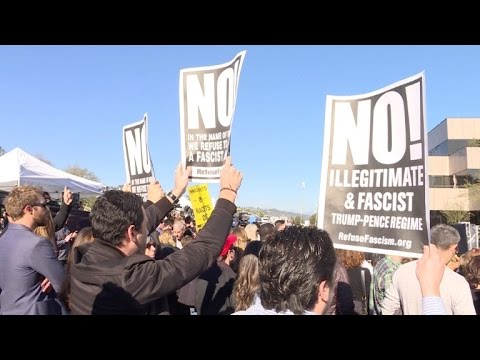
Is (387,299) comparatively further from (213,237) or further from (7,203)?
(7,203)

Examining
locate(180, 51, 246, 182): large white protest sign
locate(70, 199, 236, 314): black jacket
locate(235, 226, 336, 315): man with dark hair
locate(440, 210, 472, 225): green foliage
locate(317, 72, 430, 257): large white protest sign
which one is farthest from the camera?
locate(440, 210, 472, 225): green foliage

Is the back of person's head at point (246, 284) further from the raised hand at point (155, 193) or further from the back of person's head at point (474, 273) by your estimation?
the back of person's head at point (474, 273)

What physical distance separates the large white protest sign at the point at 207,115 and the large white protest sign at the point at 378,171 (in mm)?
848

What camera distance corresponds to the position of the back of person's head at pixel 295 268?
201 cm

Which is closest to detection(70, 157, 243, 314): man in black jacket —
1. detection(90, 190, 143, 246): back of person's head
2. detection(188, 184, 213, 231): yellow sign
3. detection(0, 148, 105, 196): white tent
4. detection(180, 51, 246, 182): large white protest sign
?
detection(90, 190, 143, 246): back of person's head

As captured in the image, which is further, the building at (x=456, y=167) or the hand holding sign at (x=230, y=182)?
Result: the building at (x=456, y=167)

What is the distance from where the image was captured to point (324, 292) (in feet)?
6.72

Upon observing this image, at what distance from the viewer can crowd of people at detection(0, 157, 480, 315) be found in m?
2.08

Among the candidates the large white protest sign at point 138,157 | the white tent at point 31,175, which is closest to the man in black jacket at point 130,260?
the large white protest sign at point 138,157

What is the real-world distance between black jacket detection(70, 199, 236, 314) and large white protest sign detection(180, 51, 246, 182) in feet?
5.61

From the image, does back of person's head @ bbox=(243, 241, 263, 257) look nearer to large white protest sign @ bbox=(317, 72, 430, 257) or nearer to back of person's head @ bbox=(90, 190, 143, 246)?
large white protest sign @ bbox=(317, 72, 430, 257)

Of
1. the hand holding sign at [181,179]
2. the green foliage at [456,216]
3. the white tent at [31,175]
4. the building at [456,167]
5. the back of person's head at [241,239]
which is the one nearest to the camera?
the hand holding sign at [181,179]
